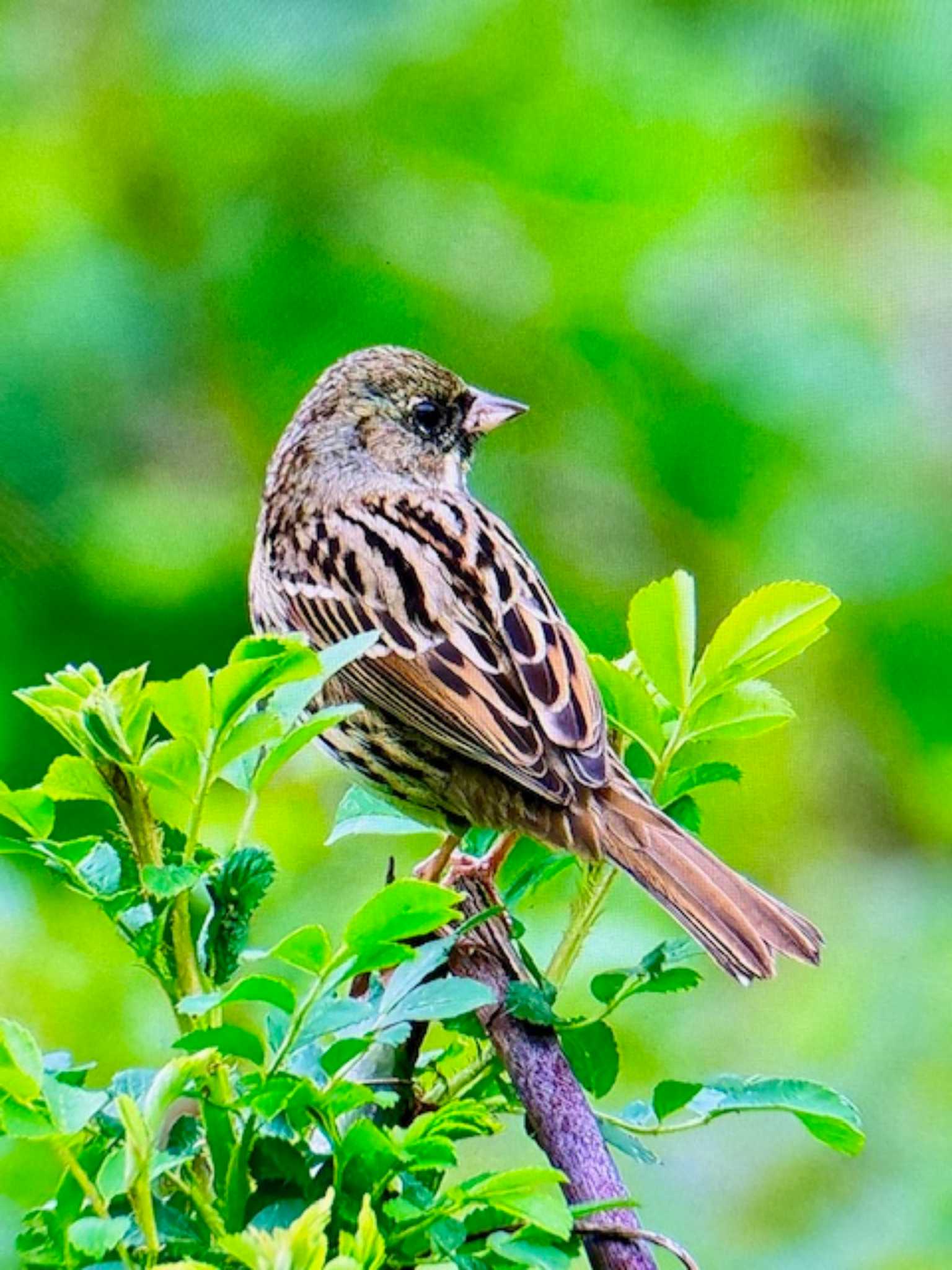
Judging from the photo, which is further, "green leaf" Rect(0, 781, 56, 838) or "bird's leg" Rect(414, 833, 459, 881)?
"bird's leg" Rect(414, 833, 459, 881)

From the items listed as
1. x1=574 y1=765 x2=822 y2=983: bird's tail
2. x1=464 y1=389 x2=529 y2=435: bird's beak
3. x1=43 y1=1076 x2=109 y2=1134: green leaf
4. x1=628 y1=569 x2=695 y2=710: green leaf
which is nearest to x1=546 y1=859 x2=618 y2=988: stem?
x1=628 y1=569 x2=695 y2=710: green leaf

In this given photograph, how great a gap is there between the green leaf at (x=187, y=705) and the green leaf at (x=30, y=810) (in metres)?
0.09

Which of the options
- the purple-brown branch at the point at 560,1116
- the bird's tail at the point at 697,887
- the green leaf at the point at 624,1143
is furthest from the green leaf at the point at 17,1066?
the bird's tail at the point at 697,887

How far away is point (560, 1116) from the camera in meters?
1.10

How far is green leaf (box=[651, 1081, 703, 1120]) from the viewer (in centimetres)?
124

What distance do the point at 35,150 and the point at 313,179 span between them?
52 cm

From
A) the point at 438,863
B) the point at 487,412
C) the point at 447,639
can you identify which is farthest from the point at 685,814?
the point at 487,412

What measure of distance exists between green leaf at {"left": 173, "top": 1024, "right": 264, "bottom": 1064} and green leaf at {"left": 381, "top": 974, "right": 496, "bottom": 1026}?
9 cm

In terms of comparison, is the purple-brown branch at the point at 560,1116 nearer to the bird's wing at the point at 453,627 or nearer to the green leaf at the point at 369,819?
the green leaf at the point at 369,819

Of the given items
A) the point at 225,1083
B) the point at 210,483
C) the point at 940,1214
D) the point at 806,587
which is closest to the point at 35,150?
the point at 210,483

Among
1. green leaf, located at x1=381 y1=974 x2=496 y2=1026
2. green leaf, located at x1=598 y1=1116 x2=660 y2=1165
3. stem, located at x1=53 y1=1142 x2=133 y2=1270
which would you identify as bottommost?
green leaf, located at x1=598 y1=1116 x2=660 y2=1165

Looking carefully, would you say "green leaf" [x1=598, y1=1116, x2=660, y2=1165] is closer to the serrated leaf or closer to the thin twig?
the thin twig

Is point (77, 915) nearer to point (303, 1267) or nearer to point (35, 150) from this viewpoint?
point (35, 150)

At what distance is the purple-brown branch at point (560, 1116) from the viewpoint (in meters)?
1.05
